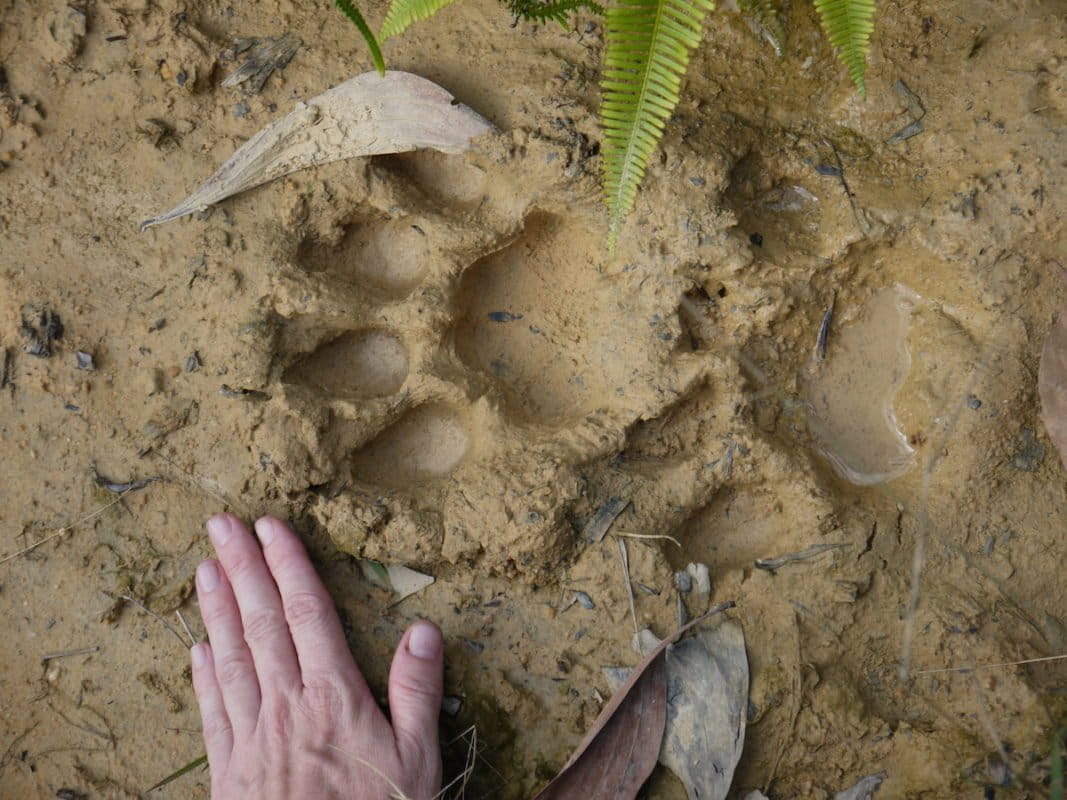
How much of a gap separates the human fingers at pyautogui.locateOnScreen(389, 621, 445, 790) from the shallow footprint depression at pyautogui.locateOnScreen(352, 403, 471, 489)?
1.49ft

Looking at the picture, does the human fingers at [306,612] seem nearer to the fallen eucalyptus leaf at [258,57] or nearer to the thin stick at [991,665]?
the fallen eucalyptus leaf at [258,57]

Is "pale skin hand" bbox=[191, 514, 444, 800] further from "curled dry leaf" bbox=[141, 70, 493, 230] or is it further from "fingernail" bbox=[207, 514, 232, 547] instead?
"curled dry leaf" bbox=[141, 70, 493, 230]

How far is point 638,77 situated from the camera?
222 cm

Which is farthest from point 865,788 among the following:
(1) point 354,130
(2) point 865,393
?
(1) point 354,130

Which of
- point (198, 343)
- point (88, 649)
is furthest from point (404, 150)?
point (88, 649)

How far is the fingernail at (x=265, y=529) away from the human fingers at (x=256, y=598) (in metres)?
0.04

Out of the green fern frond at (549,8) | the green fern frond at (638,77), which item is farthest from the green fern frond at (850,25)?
the green fern frond at (549,8)

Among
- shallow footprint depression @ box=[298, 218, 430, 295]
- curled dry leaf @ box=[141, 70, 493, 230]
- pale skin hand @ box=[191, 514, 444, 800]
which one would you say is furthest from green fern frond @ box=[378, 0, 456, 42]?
pale skin hand @ box=[191, 514, 444, 800]

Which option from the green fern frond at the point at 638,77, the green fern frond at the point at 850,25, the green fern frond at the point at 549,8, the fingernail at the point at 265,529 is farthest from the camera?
the fingernail at the point at 265,529

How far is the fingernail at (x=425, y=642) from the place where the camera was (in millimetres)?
2564

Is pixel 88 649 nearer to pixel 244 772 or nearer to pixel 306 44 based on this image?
pixel 244 772

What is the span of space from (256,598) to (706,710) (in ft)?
4.33

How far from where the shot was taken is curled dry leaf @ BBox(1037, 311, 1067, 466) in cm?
263

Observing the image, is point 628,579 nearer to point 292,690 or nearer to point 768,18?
point 292,690
